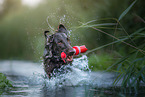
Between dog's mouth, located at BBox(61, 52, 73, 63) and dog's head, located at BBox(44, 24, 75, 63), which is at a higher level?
dog's head, located at BBox(44, 24, 75, 63)

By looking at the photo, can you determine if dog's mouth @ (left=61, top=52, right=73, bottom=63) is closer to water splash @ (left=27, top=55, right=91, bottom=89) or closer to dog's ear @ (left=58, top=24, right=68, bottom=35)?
water splash @ (left=27, top=55, right=91, bottom=89)

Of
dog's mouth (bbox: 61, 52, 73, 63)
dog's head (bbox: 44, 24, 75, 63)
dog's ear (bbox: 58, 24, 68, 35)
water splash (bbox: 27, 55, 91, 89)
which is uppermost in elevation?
dog's ear (bbox: 58, 24, 68, 35)

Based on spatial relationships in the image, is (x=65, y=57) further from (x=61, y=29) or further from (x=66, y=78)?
(x=61, y=29)

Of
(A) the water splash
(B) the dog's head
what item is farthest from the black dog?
(A) the water splash

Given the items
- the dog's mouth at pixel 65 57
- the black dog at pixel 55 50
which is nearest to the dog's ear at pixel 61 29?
the black dog at pixel 55 50

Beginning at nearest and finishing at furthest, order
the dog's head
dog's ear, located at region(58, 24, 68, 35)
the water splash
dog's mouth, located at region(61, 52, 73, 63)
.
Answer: dog's mouth, located at region(61, 52, 73, 63) < the dog's head < the water splash < dog's ear, located at region(58, 24, 68, 35)

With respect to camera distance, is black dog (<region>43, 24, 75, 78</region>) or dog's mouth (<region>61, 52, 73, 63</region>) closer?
dog's mouth (<region>61, 52, 73, 63</region>)

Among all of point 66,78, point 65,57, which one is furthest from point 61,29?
point 66,78

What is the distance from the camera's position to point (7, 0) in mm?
24578

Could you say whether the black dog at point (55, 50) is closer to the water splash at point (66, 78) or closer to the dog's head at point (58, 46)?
the dog's head at point (58, 46)

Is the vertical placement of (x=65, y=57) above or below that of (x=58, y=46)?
below

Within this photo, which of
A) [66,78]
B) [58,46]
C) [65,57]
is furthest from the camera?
[66,78]

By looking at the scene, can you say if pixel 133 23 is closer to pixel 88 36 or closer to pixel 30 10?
pixel 88 36

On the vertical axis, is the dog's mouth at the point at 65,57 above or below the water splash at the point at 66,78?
above
